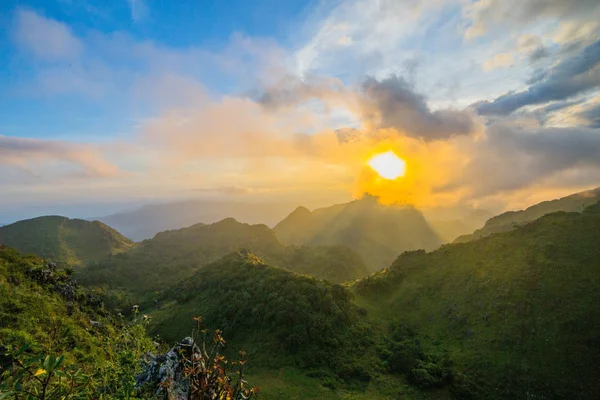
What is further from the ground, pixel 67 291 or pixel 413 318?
pixel 67 291

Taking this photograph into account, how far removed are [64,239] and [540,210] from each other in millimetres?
216020

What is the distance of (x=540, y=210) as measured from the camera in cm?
12156

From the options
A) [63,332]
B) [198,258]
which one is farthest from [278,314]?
[198,258]

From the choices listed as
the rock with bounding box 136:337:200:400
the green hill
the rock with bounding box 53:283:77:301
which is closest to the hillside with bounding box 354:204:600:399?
the green hill

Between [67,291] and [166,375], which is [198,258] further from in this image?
[166,375]

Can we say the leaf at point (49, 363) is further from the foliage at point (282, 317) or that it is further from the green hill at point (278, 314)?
the green hill at point (278, 314)

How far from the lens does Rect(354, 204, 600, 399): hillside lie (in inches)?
1296

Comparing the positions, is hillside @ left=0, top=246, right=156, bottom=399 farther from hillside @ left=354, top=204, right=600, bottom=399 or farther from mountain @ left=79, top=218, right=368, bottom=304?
mountain @ left=79, top=218, right=368, bottom=304

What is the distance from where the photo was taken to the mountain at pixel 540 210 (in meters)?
107

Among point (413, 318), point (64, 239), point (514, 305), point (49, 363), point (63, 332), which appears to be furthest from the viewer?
point (64, 239)

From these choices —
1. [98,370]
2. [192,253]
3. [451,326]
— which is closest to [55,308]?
[98,370]

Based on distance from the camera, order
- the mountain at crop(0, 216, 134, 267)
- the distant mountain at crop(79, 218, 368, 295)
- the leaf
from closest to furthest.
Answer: the leaf → the distant mountain at crop(79, 218, 368, 295) → the mountain at crop(0, 216, 134, 267)

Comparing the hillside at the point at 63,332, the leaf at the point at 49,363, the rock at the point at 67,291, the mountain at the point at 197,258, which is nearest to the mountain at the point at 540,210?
the mountain at the point at 197,258

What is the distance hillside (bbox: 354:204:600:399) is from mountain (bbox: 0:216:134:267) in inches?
5099
